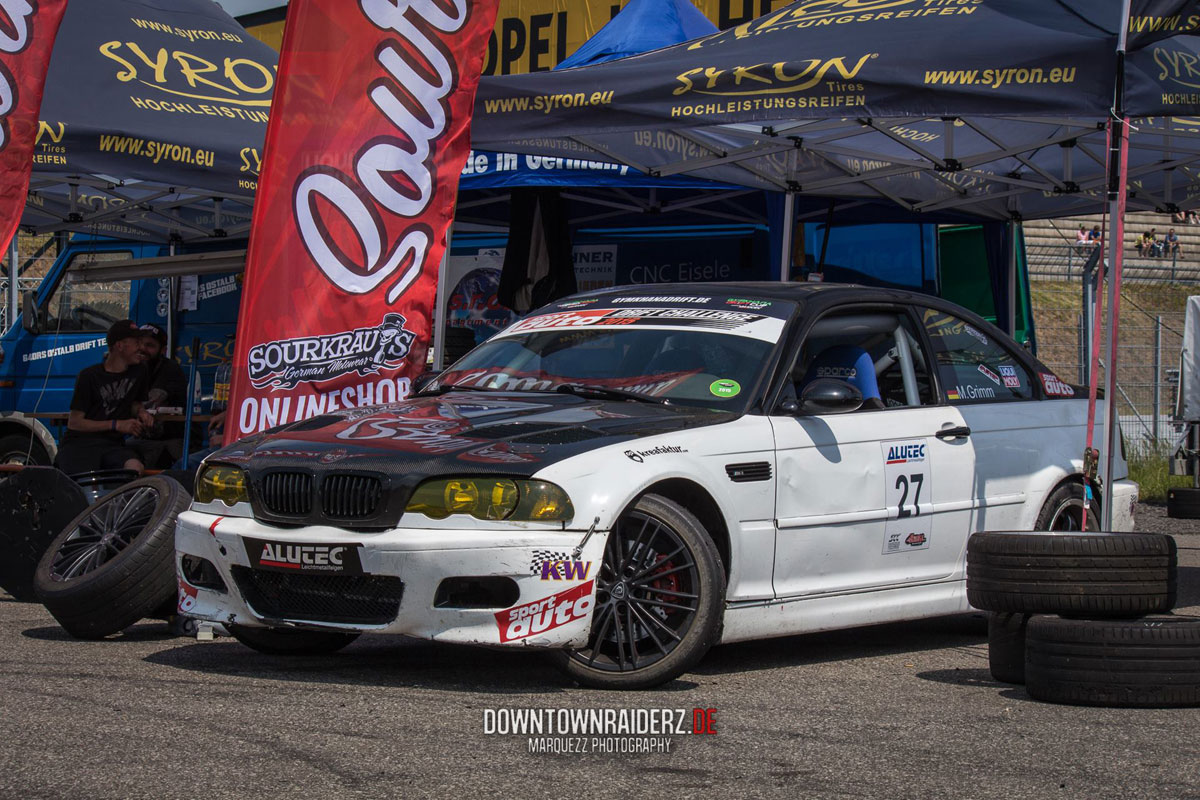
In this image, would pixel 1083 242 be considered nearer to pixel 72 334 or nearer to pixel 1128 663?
pixel 72 334

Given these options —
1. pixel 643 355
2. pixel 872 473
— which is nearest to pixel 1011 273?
pixel 872 473

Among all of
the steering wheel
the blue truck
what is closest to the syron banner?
the blue truck

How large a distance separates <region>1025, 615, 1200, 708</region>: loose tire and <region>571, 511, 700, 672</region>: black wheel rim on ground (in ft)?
4.00

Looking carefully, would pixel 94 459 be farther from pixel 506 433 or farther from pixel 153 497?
pixel 506 433

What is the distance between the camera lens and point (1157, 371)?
1656 cm

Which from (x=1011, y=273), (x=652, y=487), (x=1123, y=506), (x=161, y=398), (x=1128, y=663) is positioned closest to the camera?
(x=1128, y=663)

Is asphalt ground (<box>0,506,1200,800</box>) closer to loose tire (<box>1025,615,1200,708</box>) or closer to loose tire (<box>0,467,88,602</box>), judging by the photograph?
loose tire (<box>1025,615,1200,708</box>)

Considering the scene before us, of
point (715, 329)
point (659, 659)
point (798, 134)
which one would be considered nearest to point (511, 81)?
point (798, 134)

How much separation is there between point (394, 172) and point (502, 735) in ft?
12.9

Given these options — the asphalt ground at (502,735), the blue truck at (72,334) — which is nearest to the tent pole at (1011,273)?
the blue truck at (72,334)

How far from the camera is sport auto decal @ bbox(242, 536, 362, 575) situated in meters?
A: 4.76

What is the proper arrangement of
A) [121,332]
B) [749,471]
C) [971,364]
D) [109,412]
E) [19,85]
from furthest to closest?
1. [121,332]
2. [109,412]
3. [19,85]
4. [971,364]
5. [749,471]

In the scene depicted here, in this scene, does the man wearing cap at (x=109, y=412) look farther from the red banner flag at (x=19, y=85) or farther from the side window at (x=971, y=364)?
the side window at (x=971, y=364)

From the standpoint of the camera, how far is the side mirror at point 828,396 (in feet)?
18.1
